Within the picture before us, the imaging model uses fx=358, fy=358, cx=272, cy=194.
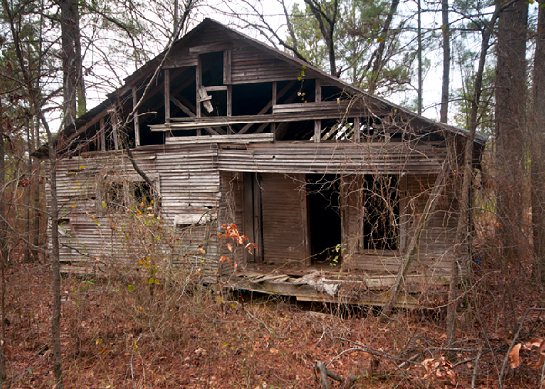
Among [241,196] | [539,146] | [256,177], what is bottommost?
[241,196]

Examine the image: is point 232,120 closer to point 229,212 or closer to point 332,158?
point 229,212

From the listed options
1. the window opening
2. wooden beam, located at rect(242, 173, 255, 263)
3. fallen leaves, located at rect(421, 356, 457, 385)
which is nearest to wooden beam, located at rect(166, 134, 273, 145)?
wooden beam, located at rect(242, 173, 255, 263)

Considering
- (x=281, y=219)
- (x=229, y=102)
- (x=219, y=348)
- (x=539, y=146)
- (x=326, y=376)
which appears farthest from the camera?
(x=281, y=219)

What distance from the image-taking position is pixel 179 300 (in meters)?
5.88

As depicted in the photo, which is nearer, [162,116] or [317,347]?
[317,347]

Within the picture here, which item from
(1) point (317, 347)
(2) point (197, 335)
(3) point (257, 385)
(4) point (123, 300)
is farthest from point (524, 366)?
(4) point (123, 300)

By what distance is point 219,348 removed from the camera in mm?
5770

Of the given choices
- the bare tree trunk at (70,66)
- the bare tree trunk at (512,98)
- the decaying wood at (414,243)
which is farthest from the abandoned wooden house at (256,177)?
the bare tree trunk at (512,98)

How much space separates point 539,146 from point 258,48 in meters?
6.48

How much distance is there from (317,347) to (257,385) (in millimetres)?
1430

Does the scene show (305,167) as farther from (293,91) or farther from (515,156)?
(515,156)

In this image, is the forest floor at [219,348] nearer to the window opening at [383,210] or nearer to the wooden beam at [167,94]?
the window opening at [383,210]

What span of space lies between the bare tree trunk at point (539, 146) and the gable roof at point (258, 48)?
1.48m

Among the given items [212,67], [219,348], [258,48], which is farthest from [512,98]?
[219,348]
